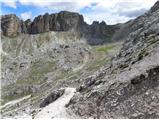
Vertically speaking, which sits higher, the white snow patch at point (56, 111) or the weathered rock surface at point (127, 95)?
the weathered rock surface at point (127, 95)

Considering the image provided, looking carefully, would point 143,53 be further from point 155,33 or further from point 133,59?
point 155,33

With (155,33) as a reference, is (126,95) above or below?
below

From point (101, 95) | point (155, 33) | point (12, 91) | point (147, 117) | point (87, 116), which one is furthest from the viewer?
point (12, 91)

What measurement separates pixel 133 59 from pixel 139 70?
966cm

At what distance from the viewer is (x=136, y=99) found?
4347 cm

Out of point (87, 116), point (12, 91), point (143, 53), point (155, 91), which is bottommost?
point (12, 91)

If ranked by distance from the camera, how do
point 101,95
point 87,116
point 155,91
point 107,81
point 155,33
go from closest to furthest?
1. point 155,91
2. point 87,116
3. point 101,95
4. point 107,81
5. point 155,33

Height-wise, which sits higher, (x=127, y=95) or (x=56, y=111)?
(x=127, y=95)

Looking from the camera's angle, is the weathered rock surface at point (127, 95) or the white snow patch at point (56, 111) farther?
the white snow patch at point (56, 111)

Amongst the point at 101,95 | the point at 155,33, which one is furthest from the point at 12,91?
the point at 101,95

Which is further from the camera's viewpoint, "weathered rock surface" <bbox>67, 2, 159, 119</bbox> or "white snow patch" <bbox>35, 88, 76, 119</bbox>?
"white snow patch" <bbox>35, 88, 76, 119</bbox>

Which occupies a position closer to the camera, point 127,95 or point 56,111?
point 127,95

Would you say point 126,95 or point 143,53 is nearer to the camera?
point 126,95

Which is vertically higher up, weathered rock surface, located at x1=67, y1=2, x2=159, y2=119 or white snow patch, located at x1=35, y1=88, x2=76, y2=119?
weathered rock surface, located at x1=67, y1=2, x2=159, y2=119
